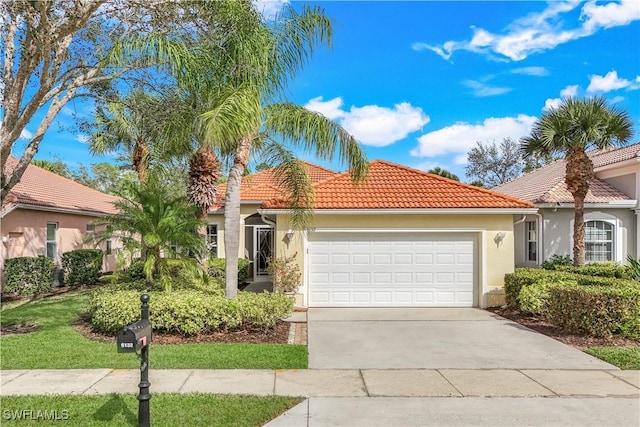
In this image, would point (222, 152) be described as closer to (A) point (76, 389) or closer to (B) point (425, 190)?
(A) point (76, 389)

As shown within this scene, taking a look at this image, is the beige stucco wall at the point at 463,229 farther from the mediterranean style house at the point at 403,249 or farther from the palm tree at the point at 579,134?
the palm tree at the point at 579,134

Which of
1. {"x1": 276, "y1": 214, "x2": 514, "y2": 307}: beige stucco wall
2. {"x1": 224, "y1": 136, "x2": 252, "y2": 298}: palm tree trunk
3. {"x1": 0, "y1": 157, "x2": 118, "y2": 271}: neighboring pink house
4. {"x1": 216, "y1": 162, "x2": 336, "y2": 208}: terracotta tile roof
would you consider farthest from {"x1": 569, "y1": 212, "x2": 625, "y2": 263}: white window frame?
{"x1": 0, "y1": 157, "x2": 118, "y2": 271}: neighboring pink house

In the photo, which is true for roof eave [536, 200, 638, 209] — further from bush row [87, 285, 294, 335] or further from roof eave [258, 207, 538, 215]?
bush row [87, 285, 294, 335]

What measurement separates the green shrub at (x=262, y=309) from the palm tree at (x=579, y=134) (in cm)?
1022

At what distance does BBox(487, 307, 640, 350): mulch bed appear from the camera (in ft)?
26.8

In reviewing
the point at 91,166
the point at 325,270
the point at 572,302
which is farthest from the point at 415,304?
the point at 91,166

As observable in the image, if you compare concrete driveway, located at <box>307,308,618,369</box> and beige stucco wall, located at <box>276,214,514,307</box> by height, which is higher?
beige stucco wall, located at <box>276,214,514,307</box>

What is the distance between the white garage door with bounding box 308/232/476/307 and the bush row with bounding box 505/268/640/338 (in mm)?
2359

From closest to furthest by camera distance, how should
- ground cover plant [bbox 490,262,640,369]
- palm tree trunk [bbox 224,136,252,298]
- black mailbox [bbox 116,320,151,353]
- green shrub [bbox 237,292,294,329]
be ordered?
black mailbox [bbox 116,320,151,353] → ground cover plant [bbox 490,262,640,369] → green shrub [bbox 237,292,294,329] → palm tree trunk [bbox 224,136,252,298]

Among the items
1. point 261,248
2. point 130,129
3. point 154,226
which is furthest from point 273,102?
point 261,248

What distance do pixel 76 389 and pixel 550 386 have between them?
22.0 ft

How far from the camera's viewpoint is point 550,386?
589 cm

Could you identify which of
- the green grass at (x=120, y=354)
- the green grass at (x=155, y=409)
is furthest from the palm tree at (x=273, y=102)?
the green grass at (x=155, y=409)

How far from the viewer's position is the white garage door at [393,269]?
12391 millimetres
